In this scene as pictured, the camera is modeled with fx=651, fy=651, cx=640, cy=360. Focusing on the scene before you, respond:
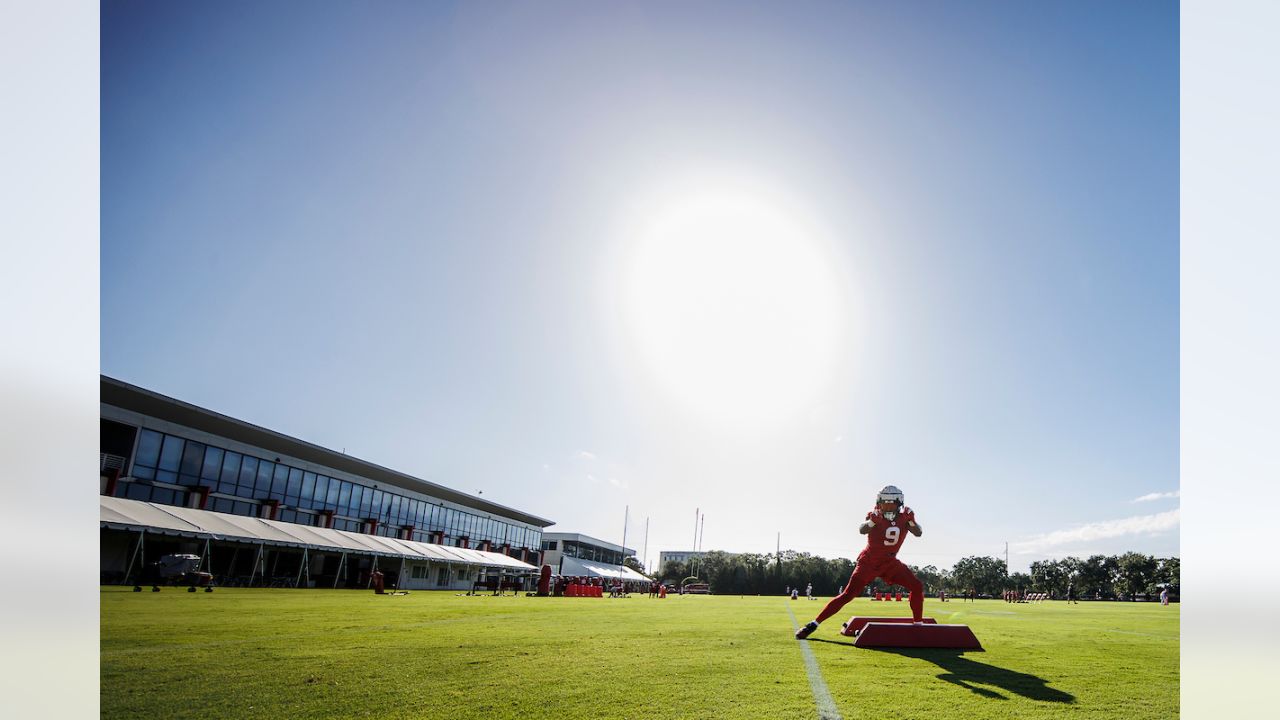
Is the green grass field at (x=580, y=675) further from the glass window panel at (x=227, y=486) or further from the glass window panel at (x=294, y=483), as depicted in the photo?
the glass window panel at (x=294, y=483)

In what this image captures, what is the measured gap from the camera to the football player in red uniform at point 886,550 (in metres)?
11.5

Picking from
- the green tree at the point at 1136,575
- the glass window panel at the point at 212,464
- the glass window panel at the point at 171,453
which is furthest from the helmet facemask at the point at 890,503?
the green tree at the point at 1136,575

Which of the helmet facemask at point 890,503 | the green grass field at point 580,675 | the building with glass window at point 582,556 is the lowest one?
the building with glass window at point 582,556

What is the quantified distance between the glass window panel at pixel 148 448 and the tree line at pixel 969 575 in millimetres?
71235

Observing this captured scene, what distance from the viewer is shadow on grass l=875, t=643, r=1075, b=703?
631 centimetres

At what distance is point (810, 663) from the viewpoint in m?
8.11

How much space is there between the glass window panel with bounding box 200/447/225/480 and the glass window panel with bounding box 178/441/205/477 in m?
0.31

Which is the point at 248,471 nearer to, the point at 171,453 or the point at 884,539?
the point at 171,453

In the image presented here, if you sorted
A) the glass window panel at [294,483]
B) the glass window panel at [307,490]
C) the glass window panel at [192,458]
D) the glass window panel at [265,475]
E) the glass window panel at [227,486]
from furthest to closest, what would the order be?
1. the glass window panel at [307,490]
2. the glass window panel at [294,483]
3. the glass window panel at [265,475]
4. the glass window panel at [227,486]
5. the glass window panel at [192,458]

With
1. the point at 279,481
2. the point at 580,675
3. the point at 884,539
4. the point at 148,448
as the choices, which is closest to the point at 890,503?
the point at 884,539

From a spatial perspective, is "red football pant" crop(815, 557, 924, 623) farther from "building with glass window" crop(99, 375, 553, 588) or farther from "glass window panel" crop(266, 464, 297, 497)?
"glass window panel" crop(266, 464, 297, 497)

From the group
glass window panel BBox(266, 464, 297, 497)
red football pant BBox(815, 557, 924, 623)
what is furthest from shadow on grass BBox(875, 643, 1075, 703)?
glass window panel BBox(266, 464, 297, 497)

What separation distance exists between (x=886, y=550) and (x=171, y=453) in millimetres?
33642

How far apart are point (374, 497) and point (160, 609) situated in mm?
36113
